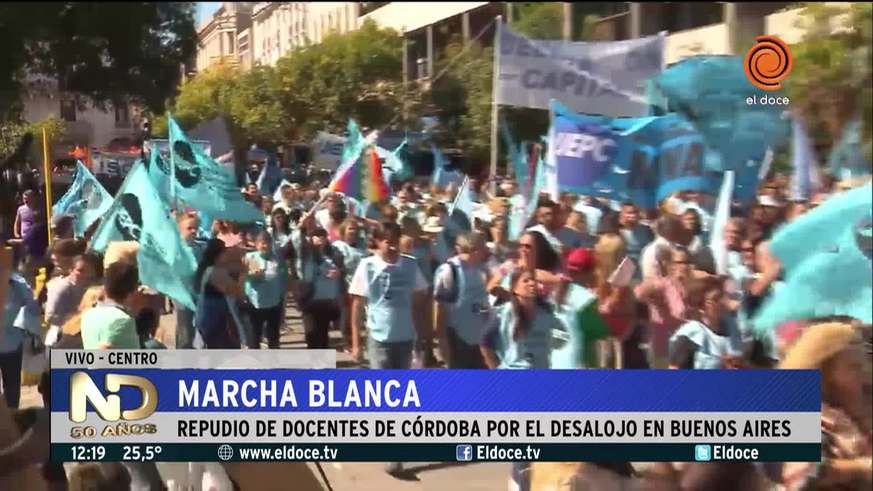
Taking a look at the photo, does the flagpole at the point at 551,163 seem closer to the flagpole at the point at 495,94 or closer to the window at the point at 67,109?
the flagpole at the point at 495,94

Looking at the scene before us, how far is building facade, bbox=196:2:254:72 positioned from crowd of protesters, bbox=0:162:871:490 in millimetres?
445

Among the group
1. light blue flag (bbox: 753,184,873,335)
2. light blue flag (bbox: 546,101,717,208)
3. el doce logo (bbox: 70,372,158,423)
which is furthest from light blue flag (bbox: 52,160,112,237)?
light blue flag (bbox: 753,184,873,335)

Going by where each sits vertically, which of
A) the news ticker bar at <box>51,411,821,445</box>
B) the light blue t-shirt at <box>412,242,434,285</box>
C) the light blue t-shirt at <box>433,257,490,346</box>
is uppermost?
the light blue t-shirt at <box>412,242,434,285</box>

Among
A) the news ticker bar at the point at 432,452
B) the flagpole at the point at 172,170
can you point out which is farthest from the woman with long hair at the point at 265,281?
the news ticker bar at the point at 432,452

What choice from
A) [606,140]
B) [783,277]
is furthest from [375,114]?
[783,277]

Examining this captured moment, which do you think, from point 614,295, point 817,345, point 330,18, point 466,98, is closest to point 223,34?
point 330,18

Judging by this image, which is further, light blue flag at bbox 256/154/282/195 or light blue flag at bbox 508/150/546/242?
light blue flag at bbox 508/150/546/242

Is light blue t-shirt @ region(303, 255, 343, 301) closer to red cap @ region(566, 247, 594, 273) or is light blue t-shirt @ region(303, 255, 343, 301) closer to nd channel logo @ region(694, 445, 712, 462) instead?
red cap @ region(566, 247, 594, 273)

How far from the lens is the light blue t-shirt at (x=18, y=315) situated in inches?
Result: 118

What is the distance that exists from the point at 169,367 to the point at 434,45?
4.33ft

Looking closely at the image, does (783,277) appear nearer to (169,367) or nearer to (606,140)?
(606,140)

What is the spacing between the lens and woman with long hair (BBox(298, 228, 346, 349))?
3262 mm

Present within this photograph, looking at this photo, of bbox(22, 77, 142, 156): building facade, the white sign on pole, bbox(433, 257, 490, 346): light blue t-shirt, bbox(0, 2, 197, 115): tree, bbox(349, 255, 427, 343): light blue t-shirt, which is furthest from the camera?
bbox(349, 255, 427, 343): light blue t-shirt

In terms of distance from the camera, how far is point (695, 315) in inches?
125
